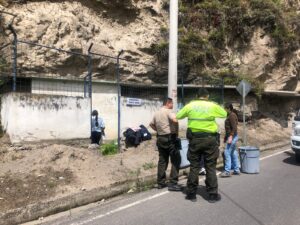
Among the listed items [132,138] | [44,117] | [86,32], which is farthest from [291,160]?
[86,32]

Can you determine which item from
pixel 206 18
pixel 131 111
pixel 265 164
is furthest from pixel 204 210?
pixel 206 18

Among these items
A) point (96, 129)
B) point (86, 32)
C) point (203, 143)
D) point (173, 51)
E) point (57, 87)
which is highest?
point (86, 32)

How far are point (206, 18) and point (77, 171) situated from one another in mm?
14219

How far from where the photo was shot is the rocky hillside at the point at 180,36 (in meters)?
14.6

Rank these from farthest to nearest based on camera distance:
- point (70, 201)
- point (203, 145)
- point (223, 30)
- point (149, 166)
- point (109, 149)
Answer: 1. point (223, 30)
2. point (109, 149)
3. point (149, 166)
4. point (203, 145)
5. point (70, 201)

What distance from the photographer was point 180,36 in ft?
62.4

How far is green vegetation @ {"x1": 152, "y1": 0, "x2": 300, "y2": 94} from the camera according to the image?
1902 centimetres

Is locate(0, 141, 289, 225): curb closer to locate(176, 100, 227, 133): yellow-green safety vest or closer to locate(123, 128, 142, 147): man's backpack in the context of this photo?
locate(176, 100, 227, 133): yellow-green safety vest

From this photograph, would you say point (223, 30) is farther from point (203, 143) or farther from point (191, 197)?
point (191, 197)

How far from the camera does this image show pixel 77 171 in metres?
8.52

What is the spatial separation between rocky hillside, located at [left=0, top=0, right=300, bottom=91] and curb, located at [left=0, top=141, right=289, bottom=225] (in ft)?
24.5

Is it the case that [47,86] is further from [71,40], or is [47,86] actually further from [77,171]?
[77,171]

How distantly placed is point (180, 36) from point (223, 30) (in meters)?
2.69

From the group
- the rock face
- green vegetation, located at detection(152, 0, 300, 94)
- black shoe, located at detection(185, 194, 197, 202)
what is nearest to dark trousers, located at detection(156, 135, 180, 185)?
black shoe, located at detection(185, 194, 197, 202)
